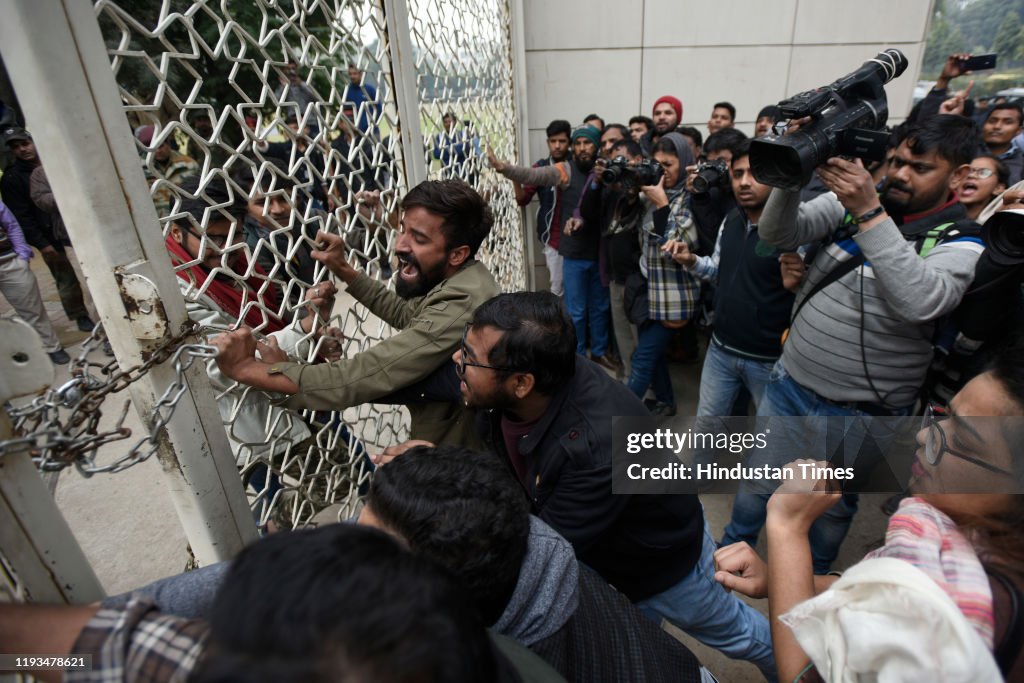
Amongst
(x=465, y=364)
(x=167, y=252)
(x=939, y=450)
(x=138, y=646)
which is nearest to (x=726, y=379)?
(x=939, y=450)

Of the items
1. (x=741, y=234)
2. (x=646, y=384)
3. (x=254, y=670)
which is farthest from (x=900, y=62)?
(x=254, y=670)

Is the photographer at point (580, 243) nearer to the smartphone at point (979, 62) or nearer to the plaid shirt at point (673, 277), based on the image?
the plaid shirt at point (673, 277)

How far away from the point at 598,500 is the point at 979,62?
5870 mm

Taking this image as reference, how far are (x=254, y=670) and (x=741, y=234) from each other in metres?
2.42

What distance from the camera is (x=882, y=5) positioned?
455cm

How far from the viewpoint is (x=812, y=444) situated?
2.02 m

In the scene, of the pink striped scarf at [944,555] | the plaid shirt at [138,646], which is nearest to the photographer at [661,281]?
the pink striped scarf at [944,555]

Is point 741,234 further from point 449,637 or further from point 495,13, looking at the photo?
point 495,13

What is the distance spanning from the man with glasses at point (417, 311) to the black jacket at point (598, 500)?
0.26 m

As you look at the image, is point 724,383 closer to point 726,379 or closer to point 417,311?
point 726,379

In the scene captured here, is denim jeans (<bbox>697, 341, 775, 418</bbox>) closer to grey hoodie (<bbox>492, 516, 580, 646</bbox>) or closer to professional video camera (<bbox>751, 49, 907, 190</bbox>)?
professional video camera (<bbox>751, 49, 907, 190</bbox>)

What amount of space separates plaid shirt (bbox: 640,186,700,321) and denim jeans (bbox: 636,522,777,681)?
1.61m

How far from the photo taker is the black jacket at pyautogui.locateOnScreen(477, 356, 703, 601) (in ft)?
4.19

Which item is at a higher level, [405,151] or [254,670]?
[405,151]
